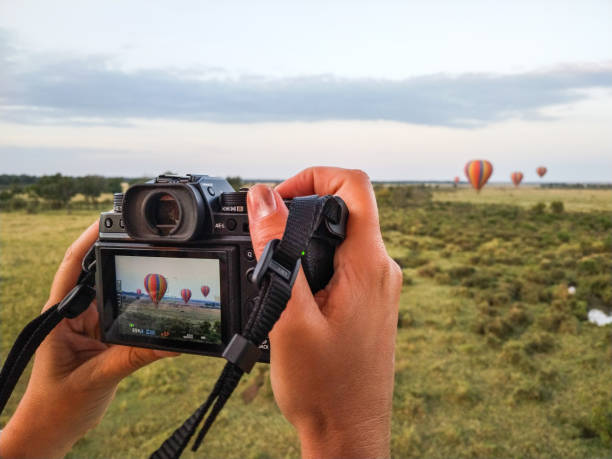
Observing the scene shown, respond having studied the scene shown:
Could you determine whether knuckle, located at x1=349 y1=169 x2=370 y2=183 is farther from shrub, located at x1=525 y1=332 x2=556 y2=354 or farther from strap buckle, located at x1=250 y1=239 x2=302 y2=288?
shrub, located at x1=525 y1=332 x2=556 y2=354

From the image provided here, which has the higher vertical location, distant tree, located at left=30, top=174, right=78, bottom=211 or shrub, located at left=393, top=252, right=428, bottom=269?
distant tree, located at left=30, top=174, right=78, bottom=211

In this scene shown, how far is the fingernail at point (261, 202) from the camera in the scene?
1295mm

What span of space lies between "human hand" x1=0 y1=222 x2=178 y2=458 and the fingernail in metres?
0.79

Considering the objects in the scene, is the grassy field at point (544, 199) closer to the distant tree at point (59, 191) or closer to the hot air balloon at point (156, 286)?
the distant tree at point (59, 191)

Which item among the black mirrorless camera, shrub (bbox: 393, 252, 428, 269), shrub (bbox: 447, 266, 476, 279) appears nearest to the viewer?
the black mirrorless camera

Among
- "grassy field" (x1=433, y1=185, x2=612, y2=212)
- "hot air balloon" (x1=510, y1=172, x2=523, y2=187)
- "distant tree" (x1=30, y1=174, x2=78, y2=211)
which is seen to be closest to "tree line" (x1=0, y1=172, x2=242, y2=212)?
"distant tree" (x1=30, y1=174, x2=78, y2=211)

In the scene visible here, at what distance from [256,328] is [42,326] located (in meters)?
1.02

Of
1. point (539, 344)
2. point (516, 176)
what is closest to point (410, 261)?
point (539, 344)

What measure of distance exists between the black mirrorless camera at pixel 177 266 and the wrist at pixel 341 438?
41 centimetres

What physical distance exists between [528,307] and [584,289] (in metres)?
2.40

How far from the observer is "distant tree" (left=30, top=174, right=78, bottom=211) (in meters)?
41.1

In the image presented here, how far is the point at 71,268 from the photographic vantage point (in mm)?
1920

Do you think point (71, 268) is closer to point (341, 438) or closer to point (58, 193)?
point (341, 438)

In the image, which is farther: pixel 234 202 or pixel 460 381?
pixel 460 381
